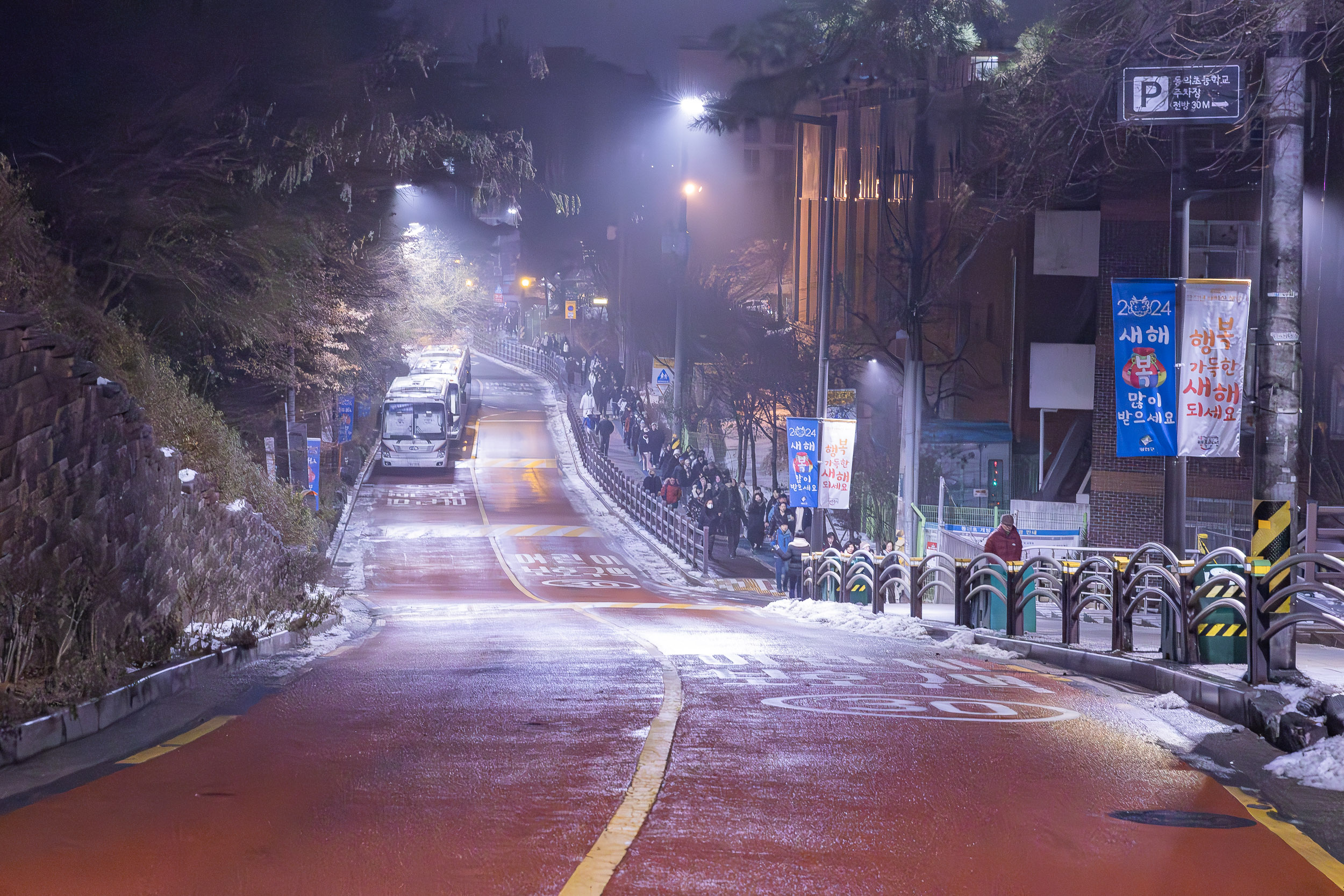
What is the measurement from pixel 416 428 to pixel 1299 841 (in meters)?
50.3

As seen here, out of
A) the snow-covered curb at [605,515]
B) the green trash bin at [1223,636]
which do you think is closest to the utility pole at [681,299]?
the snow-covered curb at [605,515]

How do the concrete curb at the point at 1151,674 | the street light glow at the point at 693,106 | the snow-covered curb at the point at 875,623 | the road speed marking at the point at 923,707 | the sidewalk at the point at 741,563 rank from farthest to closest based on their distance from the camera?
the sidewalk at the point at 741,563 < the street light glow at the point at 693,106 < the snow-covered curb at the point at 875,623 < the concrete curb at the point at 1151,674 < the road speed marking at the point at 923,707

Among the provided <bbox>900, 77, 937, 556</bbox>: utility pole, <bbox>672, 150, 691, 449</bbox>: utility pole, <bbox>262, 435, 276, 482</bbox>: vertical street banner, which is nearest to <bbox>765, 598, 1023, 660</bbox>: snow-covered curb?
<bbox>900, 77, 937, 556</bbox>: utility pole

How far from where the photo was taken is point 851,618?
63.9 ft

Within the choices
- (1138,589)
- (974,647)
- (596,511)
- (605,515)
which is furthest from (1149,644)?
(596,511)

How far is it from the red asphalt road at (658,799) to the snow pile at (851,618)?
5.29m

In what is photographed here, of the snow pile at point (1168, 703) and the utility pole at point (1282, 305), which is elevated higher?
the utility pole at point (1282, 305)

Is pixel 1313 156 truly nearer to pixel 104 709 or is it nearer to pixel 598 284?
pixel 104 709

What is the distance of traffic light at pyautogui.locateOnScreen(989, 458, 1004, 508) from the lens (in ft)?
119

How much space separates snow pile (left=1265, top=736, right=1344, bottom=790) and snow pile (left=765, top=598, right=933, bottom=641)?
952cm

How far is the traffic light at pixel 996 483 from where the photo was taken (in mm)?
36312

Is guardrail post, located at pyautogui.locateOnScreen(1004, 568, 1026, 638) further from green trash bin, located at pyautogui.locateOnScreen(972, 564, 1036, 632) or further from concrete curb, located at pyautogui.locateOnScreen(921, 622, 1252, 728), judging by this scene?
green trash bin, located at pyautogui.locateOnScreen(972, 564, 1036, 632)

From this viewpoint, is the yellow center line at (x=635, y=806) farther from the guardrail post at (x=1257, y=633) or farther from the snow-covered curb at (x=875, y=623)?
the snow-covered curb at (x=875, y=623)

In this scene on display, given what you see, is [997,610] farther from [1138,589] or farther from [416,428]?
[416,428]
